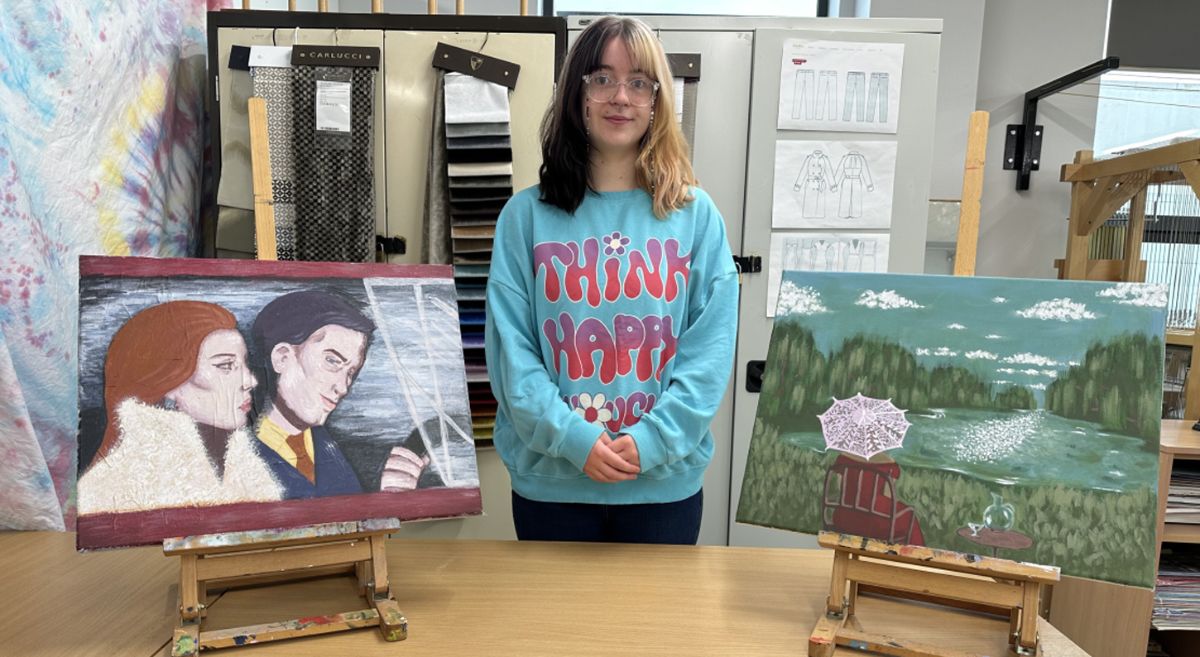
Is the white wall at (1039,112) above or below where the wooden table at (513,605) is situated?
above

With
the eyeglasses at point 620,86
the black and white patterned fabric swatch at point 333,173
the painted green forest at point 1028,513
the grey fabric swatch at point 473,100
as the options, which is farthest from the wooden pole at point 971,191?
the black and white patterned fabric swatch at point 333,173

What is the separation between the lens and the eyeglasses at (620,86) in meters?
1.18

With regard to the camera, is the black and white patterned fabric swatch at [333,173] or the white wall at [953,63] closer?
the black and white patterned fabric swatch at [333,173]

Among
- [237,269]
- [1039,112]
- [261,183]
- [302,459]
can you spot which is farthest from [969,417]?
[1039,112]

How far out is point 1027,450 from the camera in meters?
0.91

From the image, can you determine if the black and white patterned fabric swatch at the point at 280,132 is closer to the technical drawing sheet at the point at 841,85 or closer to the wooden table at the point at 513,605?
the wooden table at the point at 513,605

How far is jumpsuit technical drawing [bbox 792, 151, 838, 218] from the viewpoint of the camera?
2172 mm

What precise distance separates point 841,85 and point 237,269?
185 cm

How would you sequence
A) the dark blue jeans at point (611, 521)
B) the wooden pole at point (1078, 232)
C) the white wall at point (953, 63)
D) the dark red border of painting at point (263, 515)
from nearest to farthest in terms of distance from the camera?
the dark red border of painting at point (263, 515) → the dark blue jeans at point (611, 521) → the wooden pole at point (1078, 232) → the white wall at point (953, 63)

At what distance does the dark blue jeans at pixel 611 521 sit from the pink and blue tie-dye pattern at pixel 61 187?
2.98 feet

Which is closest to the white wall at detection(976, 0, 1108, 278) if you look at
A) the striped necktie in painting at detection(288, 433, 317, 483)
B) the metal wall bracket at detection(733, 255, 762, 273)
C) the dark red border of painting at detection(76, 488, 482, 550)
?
the metal wall bracket at detection(733, 255, 762, 273)

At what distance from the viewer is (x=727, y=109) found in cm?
219

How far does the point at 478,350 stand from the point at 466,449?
3.43 ft

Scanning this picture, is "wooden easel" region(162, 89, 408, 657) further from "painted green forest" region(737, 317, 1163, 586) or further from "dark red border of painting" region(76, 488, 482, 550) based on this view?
"painted green forest" region(737, 317, 1163, 586)
